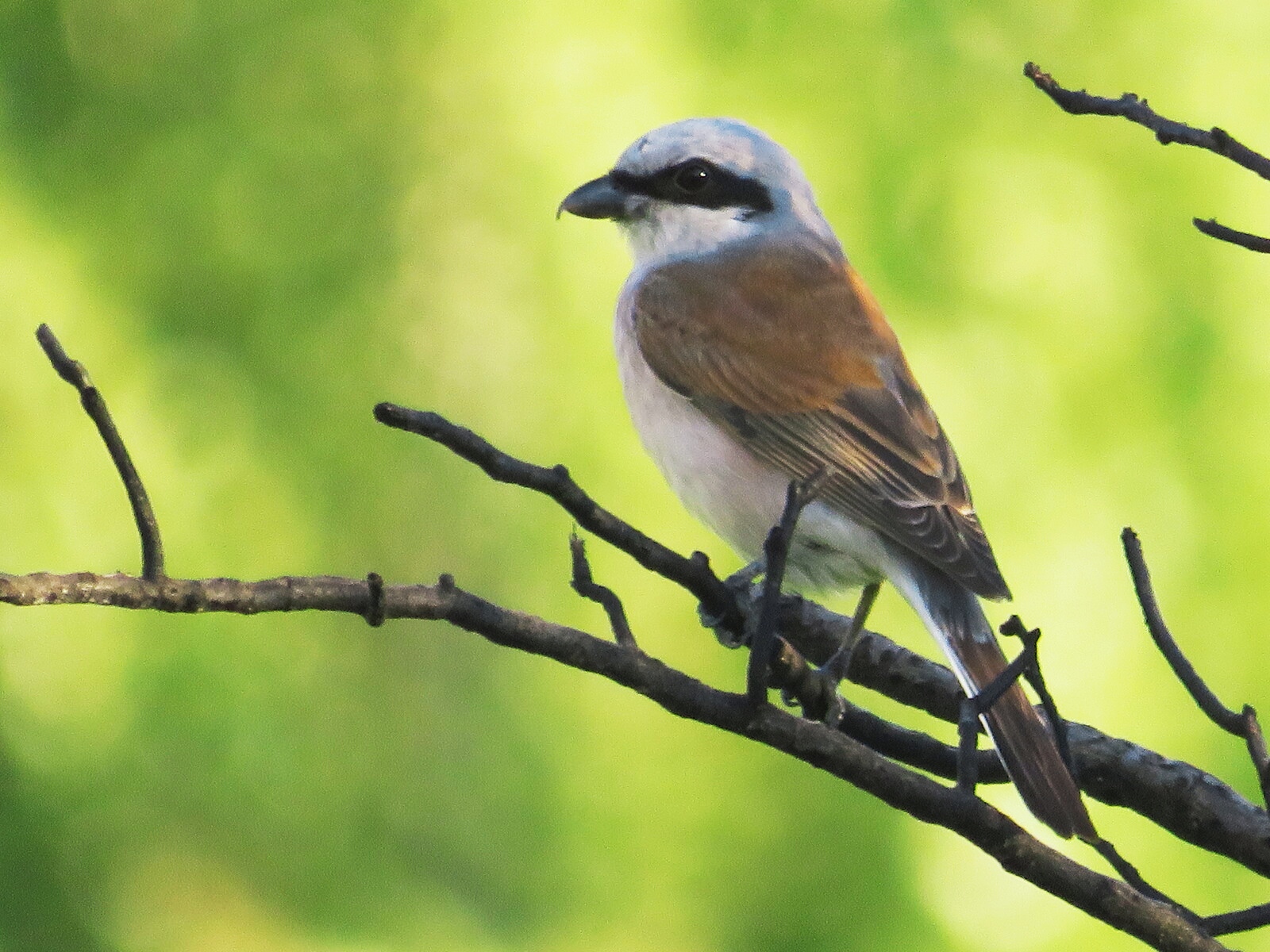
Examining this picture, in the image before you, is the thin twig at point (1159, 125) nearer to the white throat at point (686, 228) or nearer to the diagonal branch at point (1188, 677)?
the diagonal branch at point (1188, 677)

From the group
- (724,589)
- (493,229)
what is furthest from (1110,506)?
(724,589)

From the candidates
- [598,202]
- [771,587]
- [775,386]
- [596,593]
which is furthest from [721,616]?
[598,202]

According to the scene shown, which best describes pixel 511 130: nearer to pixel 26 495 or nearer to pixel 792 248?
pixel 792 248

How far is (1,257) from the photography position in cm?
321

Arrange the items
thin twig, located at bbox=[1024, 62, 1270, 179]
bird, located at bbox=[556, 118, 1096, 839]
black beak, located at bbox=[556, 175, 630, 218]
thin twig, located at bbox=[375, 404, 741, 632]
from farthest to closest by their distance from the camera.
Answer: black beak, located at bbox=[556, 175, 630, 218], bird, located at bbox=[556, 118, 1096, 839], thin twig, located at bbox=[1024, 62, 1270, 179], thin twig, located at bbox=[375, 404, 741, 632]

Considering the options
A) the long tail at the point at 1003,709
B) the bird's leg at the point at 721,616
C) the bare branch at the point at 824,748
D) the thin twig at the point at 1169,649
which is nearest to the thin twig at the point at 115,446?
the bare branch at the point at 824,748

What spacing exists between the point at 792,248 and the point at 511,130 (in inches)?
37.2

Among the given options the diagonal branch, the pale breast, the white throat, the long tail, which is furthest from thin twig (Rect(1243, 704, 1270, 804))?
the white throat

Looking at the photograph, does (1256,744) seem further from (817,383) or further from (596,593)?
(817,383)

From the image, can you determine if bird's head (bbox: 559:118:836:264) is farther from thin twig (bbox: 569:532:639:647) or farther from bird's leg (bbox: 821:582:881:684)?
thin twig (bbox: 569:532:639:647)

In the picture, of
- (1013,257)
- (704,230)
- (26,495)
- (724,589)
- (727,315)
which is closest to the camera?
(724,589)

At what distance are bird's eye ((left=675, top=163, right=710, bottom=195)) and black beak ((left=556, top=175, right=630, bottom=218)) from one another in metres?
0.10

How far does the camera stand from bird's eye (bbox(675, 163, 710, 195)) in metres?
2.74

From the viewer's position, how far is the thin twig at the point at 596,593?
59.0 inches
